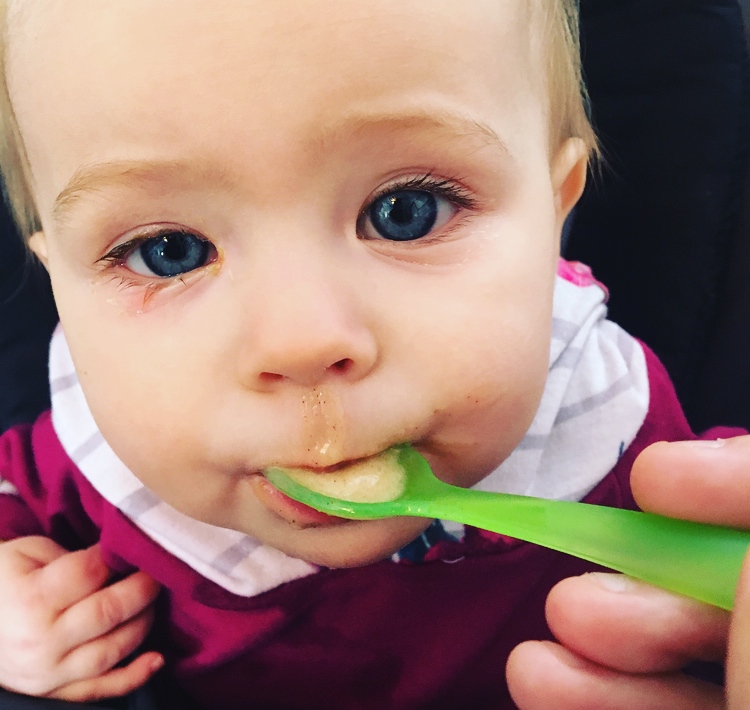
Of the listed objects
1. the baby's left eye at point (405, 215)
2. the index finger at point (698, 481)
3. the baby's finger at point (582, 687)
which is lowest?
the baby's finger at point (582, 687)

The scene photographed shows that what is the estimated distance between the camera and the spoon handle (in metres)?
0.38

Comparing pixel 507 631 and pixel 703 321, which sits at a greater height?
pixel 703 321

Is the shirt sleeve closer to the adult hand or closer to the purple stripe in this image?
the purple stripe

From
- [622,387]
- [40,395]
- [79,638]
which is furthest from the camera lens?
[40,395]

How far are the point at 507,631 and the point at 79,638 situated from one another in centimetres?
45

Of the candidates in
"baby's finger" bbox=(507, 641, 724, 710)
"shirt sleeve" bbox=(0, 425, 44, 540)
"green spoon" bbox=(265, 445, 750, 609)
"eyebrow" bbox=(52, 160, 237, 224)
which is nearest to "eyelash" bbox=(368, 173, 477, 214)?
"eyebrow" bbox=(52, 160, 237, 224)

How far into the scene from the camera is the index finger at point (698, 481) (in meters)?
0.40

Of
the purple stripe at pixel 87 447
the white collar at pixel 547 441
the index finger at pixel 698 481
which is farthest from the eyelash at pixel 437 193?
the purple stripe at pixel 87 447

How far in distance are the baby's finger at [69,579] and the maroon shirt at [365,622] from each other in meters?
0.02

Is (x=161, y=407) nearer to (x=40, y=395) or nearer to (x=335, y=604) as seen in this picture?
(x=335, y=604)

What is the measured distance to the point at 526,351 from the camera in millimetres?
525

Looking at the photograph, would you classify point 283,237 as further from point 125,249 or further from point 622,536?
point 622,536

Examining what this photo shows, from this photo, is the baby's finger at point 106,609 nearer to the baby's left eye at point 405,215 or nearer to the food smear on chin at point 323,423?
the food smear on chin at point 323,423

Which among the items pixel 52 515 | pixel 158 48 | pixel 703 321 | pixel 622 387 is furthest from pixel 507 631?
pixel 158 48
